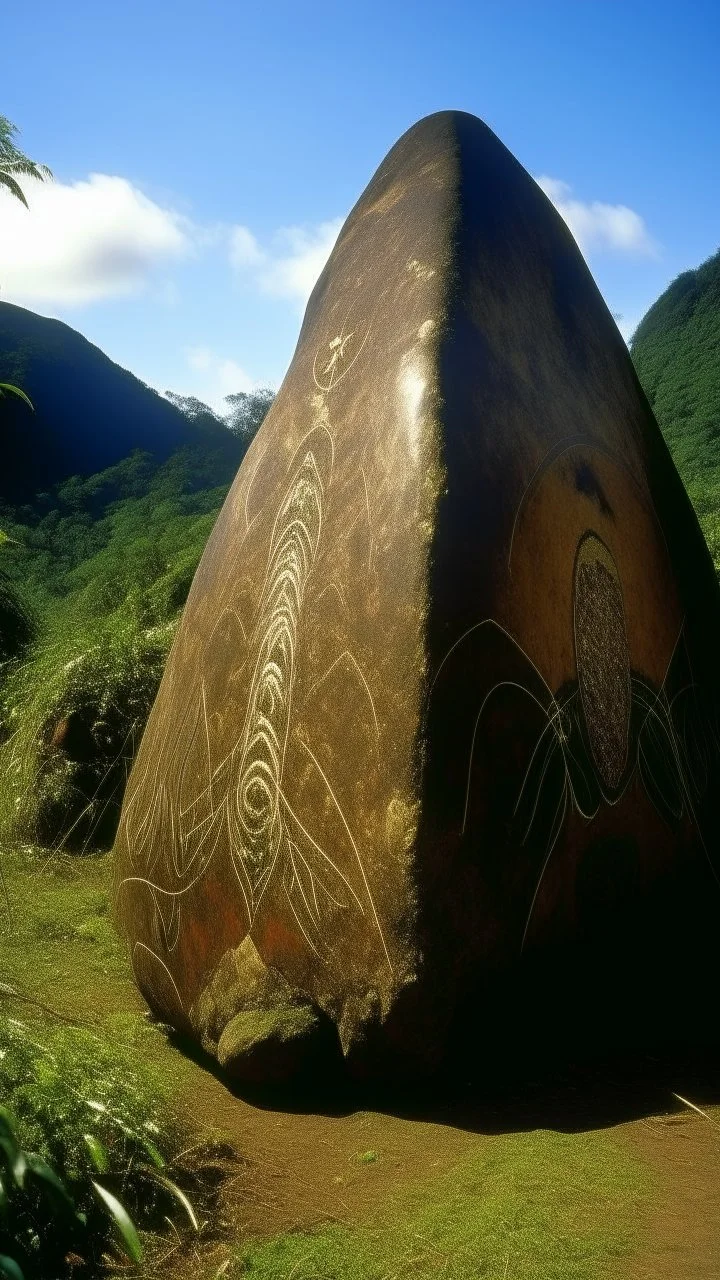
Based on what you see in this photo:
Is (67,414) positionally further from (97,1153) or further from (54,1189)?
(54,1189)

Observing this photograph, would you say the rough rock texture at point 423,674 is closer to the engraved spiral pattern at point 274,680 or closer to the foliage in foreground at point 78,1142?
the engraved spiral pattern at point 274,680

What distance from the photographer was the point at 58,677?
23.5 feet

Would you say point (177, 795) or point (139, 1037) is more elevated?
point (177, 795)

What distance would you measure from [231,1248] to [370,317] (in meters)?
3.01

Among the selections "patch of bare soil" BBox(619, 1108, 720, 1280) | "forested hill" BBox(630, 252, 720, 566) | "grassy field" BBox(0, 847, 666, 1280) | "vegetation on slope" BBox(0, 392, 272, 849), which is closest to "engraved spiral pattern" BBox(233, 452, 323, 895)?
"grassy field" BBox(0, 847, 666, 1280)

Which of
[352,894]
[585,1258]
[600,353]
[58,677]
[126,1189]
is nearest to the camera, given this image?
[585,1258]

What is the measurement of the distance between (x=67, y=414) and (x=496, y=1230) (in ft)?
72.1

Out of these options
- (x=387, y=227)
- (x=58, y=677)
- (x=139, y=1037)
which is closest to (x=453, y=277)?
(x=387, y=227)

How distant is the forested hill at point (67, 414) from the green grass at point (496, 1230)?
1901 centimetres

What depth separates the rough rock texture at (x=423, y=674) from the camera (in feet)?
9.83

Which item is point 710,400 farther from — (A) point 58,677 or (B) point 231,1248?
(B) point 231,1248

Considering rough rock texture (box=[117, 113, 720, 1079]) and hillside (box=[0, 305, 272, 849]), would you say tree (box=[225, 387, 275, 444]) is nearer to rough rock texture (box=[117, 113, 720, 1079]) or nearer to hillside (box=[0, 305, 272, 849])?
hillside (box=[0, 305, 272, 849])

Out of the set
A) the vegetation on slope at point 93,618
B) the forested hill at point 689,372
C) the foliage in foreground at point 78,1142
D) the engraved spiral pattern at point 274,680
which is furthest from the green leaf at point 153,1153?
the forested hill at point 689,372

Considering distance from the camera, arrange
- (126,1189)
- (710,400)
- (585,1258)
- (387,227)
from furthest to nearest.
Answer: (710,400), (387,227), (126,1189), (585,1258)
